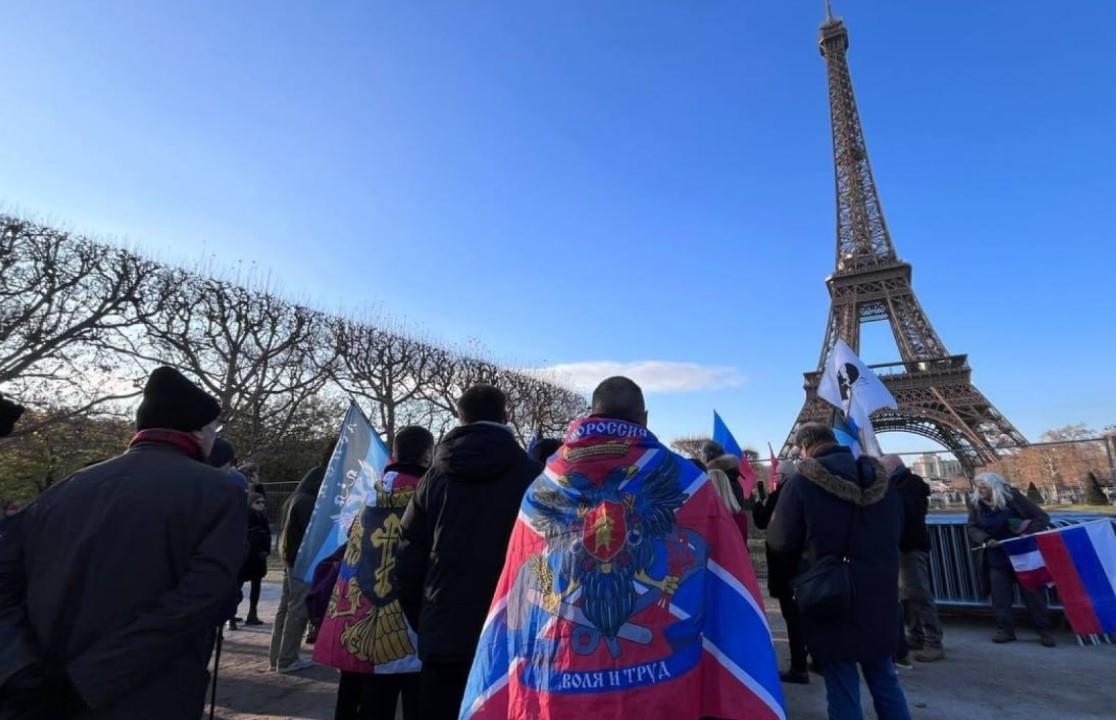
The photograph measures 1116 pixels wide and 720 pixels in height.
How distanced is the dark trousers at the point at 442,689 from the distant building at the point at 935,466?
9.99m

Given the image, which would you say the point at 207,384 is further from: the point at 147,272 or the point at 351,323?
the point at 351,323

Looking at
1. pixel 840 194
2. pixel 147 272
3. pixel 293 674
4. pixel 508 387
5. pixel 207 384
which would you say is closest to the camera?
pixel 293 674

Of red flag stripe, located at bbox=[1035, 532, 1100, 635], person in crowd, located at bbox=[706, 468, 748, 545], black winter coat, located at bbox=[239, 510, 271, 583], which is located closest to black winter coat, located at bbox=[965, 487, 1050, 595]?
red flag stripe, located at bbox=[1035, 532, 1100, 635]

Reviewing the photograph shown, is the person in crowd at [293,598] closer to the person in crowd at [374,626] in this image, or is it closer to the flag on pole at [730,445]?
the person in crowd at [374,626]

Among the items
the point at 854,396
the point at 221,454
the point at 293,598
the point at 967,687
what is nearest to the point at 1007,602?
the point at 967,687

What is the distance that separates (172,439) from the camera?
2328mm

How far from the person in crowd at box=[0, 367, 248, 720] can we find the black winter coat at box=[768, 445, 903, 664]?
273 cm

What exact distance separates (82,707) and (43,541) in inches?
21.5

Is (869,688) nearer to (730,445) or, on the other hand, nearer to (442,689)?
(442,689)

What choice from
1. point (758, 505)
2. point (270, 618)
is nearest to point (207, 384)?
point (270, 618)

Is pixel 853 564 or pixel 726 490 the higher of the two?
pixel 726 490

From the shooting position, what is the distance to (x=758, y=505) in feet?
20.4

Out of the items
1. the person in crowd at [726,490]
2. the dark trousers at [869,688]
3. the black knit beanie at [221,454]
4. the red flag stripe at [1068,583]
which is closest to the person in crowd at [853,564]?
the dark trousers at [869,688]

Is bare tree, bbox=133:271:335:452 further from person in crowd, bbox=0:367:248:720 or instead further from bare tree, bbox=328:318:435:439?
person in crowd, bbox=0:367:248:720
